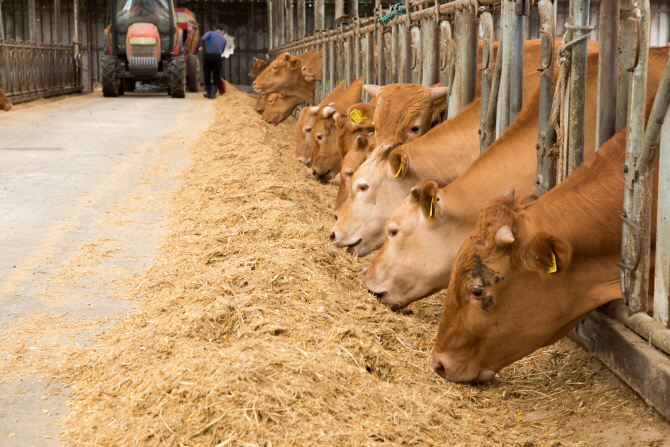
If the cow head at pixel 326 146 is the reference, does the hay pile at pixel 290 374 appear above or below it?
below

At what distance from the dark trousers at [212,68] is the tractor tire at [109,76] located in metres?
2.53

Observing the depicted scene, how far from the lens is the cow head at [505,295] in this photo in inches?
111

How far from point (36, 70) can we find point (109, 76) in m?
1.89

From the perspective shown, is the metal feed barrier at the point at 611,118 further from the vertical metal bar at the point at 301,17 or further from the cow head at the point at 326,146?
the vertical metal bar at the point at 301,17

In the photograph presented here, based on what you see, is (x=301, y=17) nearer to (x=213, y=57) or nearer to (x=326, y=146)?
(x=213, y=57)

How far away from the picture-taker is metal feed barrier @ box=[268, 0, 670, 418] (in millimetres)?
2729

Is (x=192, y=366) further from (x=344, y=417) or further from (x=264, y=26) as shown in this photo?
(x=264, y=26)

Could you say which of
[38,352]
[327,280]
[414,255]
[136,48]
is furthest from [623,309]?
[136,48]

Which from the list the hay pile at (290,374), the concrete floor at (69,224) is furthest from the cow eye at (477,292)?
the concrete floor at (69,224)

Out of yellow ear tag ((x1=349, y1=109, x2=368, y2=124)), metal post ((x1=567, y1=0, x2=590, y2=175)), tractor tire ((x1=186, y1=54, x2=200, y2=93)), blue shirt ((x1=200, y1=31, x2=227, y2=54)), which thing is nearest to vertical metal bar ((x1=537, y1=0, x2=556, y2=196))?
metal post ((x1=567, y1=0, x2=590, y2=175))

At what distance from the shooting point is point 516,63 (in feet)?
14.8

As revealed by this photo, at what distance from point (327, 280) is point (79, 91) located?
22.2 m

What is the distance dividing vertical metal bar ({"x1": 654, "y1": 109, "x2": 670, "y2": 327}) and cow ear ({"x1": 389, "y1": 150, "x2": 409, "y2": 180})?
205cm

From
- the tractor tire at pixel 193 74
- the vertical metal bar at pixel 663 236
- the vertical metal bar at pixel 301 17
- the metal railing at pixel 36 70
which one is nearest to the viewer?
the vertical metal bar at pixel 663 236
